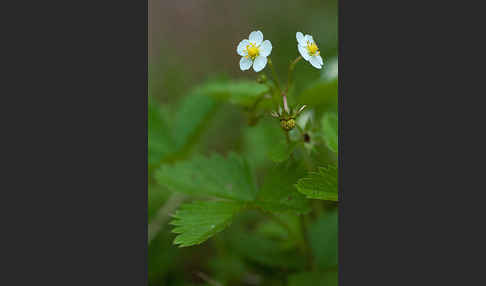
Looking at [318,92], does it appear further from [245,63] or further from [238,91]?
[245,63]

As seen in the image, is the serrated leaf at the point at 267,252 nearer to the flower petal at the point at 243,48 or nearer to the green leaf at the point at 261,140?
the green leaf at the point at 261,140

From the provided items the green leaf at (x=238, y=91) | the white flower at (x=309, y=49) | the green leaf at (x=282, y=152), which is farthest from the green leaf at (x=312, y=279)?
the white flower at (x=309, y=49)

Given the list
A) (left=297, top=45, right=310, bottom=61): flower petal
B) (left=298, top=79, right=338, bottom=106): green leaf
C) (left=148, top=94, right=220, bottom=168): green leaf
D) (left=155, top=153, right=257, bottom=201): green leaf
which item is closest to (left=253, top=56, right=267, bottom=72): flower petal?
(left=297, top=45, right=310, bottom=61): flower petal

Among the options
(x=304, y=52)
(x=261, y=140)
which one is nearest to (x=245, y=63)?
(x=304, y=52)

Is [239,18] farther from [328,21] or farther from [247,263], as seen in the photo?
[247,263]

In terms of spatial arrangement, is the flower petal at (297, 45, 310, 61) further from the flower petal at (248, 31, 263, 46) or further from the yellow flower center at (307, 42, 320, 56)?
the flower petal at (248, 31, 263, 46)
